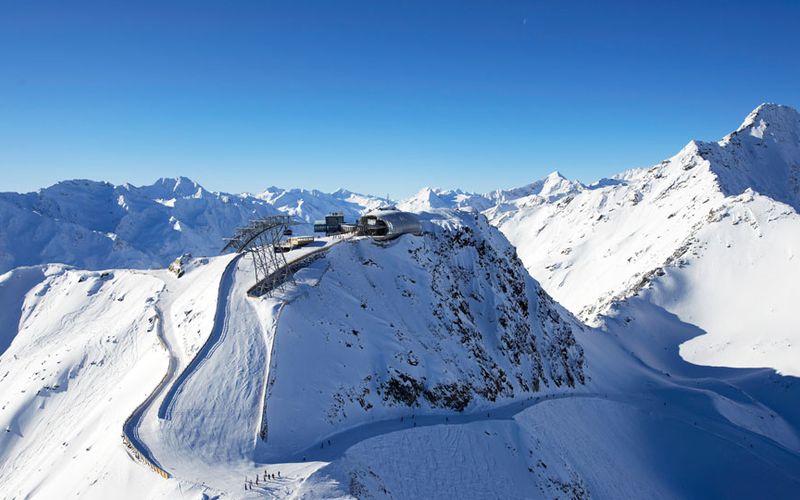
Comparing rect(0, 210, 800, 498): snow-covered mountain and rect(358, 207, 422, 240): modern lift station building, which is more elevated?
rect(358, 207, 422, 240): modern lift station building

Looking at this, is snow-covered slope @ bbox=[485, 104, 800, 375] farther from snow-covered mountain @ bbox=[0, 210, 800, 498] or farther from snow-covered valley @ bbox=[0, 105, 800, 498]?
snow-covered mountain @ bbox=[0, 210, 800, 498]

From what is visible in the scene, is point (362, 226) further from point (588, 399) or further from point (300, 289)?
point (588, 399)

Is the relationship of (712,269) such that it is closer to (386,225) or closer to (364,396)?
(386,225)

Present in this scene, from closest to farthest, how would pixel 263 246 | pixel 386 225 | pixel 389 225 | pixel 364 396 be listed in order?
1. pixel 364 396
2. pixel 263 246
3. pixel 389 225
4. pixel 386 225

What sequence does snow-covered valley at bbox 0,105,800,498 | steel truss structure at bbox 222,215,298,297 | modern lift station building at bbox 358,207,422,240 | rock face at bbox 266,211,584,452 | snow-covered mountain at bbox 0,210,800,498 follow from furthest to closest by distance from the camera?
modern lift station building at bbox 358,207,422,240, steel truss structure at bbox 222,215,298,297, rock face at bbox 266,211,584,452, snow-covered valley at bbox 0,105,800,498, snow-covered mountain at bbox 0,210,800,498

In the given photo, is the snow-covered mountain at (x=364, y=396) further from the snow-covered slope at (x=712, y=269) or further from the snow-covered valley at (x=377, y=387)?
the snow-covered slope at (x=712, y=269)

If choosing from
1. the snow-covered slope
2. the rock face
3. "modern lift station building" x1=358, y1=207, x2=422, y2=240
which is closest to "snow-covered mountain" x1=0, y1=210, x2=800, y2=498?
the rock face

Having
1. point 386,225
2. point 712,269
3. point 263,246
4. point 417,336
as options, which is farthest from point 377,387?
point 712,269
